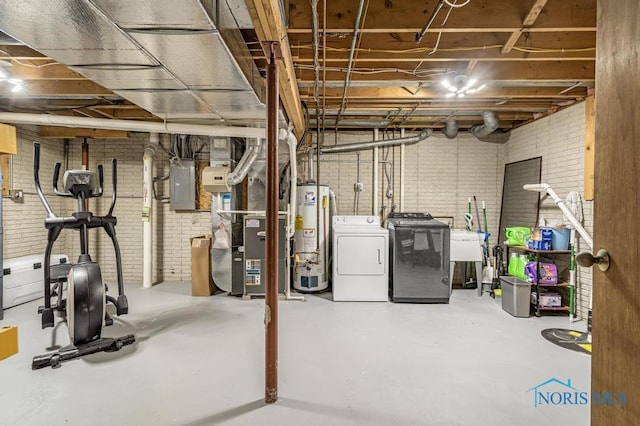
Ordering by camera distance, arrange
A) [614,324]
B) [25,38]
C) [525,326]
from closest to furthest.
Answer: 1. [614,324]
2. [25,38]
3. [525,326]

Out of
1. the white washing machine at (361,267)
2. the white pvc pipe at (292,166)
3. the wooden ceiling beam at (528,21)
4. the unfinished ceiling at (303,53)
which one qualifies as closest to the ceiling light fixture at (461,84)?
the unfinished ceiling at (303,53)

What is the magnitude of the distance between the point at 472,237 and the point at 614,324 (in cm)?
401

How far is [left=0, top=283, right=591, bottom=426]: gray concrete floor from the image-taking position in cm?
195

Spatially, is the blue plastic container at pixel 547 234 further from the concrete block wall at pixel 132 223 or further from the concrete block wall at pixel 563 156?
the concrete block wall at pixel 132 223

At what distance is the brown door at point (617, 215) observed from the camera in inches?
30.2

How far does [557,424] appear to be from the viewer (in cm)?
188

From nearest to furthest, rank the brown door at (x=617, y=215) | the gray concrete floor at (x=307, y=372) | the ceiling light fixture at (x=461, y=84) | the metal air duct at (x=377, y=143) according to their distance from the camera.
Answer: the brown door at (x=617, y=215) → the gray concrete floor at (x=307, y=372) → the ceiling light fixture at (x=461, y=84) → the metal air duct at (x=377, y=143)

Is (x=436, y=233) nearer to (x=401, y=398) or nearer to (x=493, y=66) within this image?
(x=493, y=66)

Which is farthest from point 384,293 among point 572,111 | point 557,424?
point 572,111

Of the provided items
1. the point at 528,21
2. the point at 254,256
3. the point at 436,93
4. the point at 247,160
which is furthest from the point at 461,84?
the point at 254,256

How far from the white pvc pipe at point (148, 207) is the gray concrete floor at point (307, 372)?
133cm

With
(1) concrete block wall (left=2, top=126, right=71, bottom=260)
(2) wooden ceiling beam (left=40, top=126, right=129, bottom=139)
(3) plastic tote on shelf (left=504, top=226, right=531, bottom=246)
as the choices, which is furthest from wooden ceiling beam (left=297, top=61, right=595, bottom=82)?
(1) concrete block wall (left=2, top=126, right=71, bottom=260)

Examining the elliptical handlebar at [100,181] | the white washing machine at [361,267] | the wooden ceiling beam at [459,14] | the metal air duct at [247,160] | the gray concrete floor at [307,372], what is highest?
the wooden ceiling beam at [459,14]

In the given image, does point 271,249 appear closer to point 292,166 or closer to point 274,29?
point 274,29
